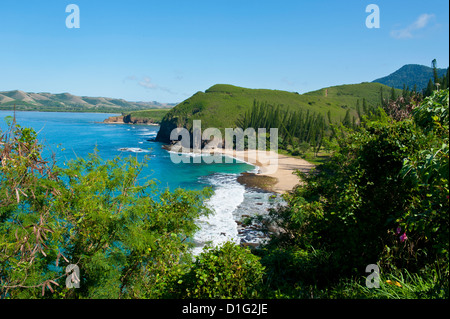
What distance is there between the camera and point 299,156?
63.2 meters

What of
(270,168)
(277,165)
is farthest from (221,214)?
(277,165)

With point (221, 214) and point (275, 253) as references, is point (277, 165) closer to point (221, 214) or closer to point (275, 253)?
point (221, 214)

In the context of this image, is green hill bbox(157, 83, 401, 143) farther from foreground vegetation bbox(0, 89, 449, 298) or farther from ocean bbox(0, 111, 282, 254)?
foreground vegetation bbox(0, 89, 449, 298)

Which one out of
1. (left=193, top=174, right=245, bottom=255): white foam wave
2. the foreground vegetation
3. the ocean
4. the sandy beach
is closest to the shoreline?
the sandy beach

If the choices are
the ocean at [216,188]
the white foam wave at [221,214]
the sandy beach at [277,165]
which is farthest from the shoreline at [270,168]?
the white foam wave at [221,214]

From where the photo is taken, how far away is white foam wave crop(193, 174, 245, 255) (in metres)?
21.3

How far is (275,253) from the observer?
8.59 meters

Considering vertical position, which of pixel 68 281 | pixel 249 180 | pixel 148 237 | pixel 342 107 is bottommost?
pixel 249 180

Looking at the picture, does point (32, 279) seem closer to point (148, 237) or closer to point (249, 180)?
point (148, 237)

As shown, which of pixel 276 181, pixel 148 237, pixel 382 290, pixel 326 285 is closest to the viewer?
pixel 382 290

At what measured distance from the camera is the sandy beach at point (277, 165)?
3894cm

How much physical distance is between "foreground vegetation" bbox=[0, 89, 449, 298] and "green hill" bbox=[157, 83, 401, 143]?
77140 millimetres

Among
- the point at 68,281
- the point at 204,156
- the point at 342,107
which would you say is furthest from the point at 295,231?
the point at 342,107

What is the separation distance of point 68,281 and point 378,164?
7060mm
